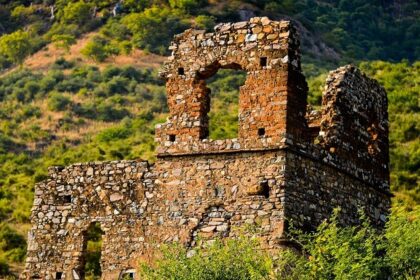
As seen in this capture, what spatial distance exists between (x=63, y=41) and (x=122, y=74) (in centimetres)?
1019

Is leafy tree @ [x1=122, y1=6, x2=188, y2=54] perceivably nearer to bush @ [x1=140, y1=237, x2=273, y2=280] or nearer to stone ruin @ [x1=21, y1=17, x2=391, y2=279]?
stone ruin @ [x1=21, y1=17, x2=391, y2=279]

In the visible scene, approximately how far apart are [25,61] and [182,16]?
10.3 meters

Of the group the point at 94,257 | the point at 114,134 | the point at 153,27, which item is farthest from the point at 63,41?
the point at 94,257

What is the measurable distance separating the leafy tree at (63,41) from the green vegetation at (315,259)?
58608mm

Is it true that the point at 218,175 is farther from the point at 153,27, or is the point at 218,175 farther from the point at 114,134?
the point at 153,27

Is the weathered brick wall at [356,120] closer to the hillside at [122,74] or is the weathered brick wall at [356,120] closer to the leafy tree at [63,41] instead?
the hillside at [122,74]

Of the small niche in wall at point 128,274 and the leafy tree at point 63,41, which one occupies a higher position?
the leafy tree at point 63,41

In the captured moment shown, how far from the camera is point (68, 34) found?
249 feet

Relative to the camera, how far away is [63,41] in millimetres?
73750

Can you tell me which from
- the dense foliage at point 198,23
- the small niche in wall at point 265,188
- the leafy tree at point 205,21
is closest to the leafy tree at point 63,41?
the dense foliage at point 198,23

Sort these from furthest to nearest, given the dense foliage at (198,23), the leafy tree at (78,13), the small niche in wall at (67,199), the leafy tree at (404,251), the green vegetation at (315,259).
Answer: the leafy tree at (78,13), the dense foliage at (198,23), the small niche in wall at (67,199), the leafy tree at (404,251), the green vegetation at (315,259)

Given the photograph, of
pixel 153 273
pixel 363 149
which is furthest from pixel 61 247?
pixel 363 149

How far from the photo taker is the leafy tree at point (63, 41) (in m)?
73.2

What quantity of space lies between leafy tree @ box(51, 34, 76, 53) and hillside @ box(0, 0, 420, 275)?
125mm
